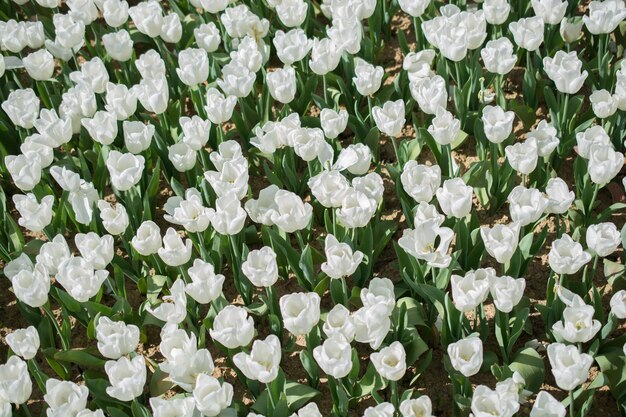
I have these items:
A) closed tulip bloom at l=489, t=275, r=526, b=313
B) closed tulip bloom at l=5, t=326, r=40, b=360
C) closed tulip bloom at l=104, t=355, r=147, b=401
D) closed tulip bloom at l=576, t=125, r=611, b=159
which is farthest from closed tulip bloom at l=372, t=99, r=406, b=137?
closed tulip bloom at l=5, t=326, r=40, b=360

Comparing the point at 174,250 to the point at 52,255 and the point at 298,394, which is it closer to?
the point at 52,255

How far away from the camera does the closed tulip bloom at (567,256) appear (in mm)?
2766

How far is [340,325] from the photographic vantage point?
8.86 ft

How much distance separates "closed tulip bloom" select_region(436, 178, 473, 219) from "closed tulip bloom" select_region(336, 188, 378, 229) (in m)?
0.21

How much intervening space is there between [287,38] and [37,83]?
1.10 m

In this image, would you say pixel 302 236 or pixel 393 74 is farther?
pixel 393 74

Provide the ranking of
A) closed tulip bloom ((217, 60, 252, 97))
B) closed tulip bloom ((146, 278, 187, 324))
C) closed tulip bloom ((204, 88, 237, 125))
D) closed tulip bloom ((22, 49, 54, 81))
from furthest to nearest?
closed tulip bloom ((22, 49, 54, 81))
closed tulip bloom ((217, 60, 252, 97))
closed tulip bloom ((204, 88, 237, 125))
closed tulip bloom ((146, 278, 187, 324))

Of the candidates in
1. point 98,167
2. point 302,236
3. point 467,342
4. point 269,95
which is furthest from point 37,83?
point 467,342

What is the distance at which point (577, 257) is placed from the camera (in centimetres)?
277

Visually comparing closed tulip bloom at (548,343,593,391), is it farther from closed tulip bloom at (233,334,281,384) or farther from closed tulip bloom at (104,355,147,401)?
closed tulip bloom at (104,355,147,401)

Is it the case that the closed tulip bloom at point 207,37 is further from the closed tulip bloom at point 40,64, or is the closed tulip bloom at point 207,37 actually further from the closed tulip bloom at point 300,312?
the closed tulip bloom at point 300,312

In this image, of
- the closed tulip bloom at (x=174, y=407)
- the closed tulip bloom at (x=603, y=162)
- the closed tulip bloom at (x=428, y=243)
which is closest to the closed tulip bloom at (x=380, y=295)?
the closed tulip bloom at (x=428, y=243)

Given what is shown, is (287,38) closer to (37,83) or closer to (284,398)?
(37,83)

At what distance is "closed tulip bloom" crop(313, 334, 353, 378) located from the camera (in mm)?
2574
